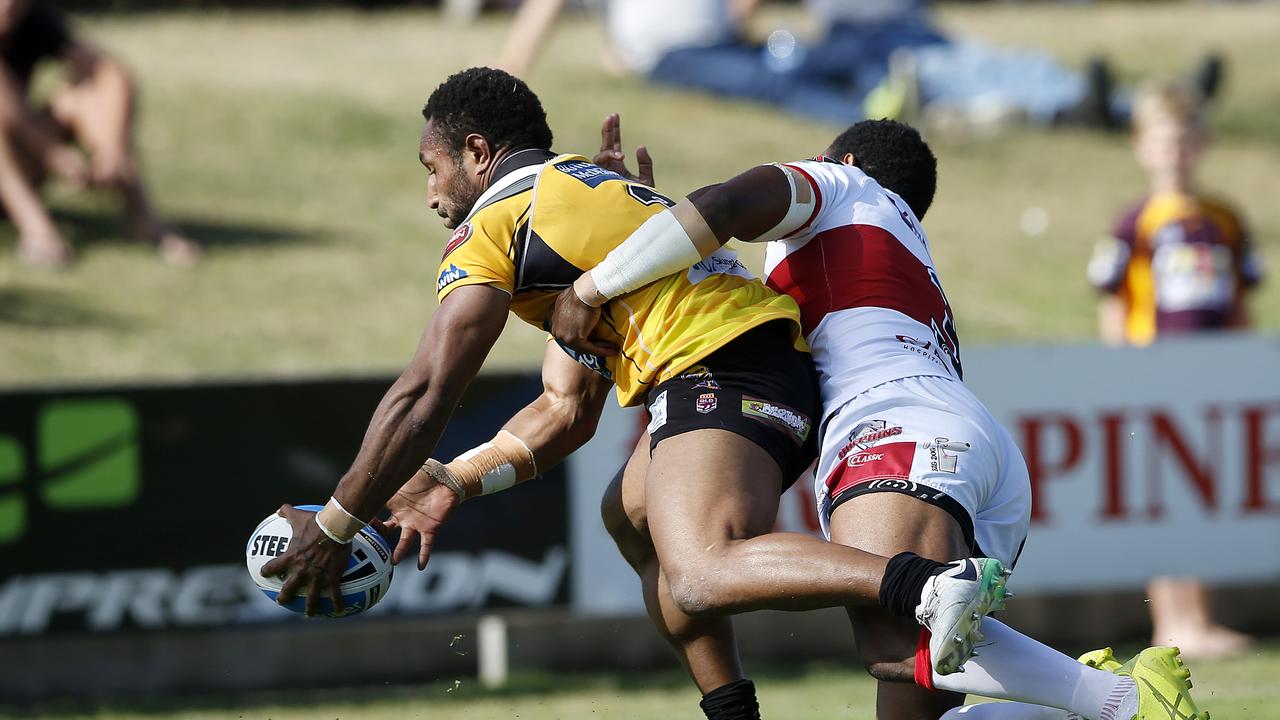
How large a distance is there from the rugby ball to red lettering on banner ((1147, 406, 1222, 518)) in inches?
208

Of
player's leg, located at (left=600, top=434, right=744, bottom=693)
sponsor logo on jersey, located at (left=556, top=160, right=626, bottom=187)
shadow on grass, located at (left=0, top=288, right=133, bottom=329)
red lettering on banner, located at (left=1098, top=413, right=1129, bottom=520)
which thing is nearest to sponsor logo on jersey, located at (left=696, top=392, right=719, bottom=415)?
player's leg, located at (left=600, top=434, right=744, bottom=693)

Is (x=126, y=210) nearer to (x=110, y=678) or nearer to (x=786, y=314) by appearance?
(x=110, y=678)

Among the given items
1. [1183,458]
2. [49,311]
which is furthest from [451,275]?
[49,311]

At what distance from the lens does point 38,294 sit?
11711 millimetres

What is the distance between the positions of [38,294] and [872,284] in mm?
8572

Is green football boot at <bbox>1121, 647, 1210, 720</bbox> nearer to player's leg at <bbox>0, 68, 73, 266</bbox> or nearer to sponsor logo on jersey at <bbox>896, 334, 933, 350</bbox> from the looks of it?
sponsor logo on jersey at <bbox>896, 334, 933, 350</bbox>

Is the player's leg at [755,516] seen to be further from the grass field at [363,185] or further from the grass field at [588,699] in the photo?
the grass field at [363,185]

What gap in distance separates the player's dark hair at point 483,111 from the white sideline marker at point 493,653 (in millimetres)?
4212

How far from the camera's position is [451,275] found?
457cm

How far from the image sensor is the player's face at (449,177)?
492cm

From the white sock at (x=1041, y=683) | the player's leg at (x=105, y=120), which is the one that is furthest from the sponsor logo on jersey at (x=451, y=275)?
the player's leg at (x=105, y=120)

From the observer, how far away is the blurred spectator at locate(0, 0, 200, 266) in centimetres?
1151

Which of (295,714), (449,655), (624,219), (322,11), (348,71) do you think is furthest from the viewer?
(322,11)

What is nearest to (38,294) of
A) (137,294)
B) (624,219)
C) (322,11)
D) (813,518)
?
(137,294)
